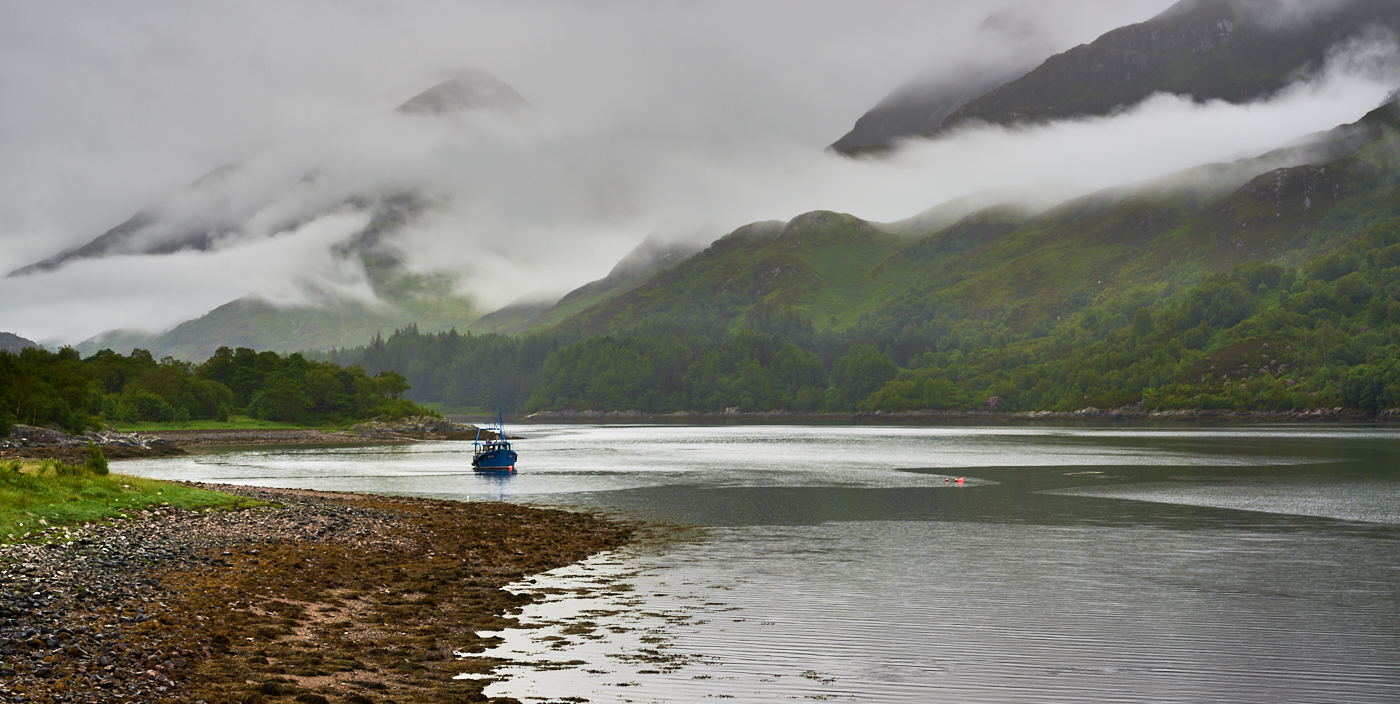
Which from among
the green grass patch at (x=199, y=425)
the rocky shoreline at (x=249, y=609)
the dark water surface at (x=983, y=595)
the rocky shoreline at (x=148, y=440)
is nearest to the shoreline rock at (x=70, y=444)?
the rocky shoreline at (x=148, y=440)

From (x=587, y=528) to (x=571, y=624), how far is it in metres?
A: 23.5

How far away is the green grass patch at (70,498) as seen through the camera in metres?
28.6

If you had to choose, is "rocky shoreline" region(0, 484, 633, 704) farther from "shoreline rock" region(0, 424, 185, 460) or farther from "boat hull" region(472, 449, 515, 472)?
"shoreline rock" region(0, 424, 185, 460)

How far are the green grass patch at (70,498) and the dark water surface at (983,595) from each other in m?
15.9

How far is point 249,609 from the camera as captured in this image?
24969 millimetres

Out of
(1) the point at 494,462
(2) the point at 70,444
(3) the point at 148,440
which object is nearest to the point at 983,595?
(1) the point at 494,462

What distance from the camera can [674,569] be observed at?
37.7 m

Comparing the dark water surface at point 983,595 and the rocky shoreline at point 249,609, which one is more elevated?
the rocky shoreline at point 249,609

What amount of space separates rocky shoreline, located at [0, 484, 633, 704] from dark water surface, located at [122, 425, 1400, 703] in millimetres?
2546

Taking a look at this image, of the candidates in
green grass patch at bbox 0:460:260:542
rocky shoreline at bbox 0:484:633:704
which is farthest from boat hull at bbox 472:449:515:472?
rocky shoreline at bbox 0:484:633:704

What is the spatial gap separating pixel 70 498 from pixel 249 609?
14143mm

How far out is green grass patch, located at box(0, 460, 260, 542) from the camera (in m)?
28.6

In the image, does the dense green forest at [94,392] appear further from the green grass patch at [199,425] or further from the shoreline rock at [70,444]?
the shoreline rock at [70,444]

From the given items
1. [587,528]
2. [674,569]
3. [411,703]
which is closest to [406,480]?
[587,528]
